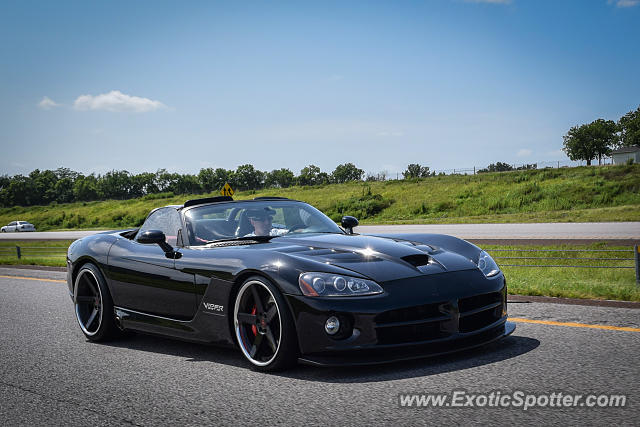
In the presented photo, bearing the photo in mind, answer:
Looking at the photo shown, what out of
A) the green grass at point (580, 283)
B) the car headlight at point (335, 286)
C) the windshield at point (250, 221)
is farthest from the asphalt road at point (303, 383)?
the green grass at point (580, 283)

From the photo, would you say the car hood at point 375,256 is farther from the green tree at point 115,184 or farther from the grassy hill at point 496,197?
the green tree at point 115,184

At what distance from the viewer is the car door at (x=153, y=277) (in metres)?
5.32

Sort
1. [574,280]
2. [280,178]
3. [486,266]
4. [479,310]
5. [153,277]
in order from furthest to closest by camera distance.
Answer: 1. [280,178]
2. [574,280]
3. [153,277]
4. [486,266]
5. [479,310]

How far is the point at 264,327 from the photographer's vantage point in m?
4.63

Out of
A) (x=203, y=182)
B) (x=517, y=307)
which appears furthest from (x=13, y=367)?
(x=203, y=182)

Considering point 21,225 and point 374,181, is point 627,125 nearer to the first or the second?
point 374,181

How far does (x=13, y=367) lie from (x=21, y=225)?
74.9 metres

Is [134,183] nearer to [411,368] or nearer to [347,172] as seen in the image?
[347,172]

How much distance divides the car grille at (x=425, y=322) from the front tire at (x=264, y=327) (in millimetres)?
652

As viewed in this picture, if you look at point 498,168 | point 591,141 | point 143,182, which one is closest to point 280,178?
point 143,182

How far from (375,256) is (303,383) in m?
1.06

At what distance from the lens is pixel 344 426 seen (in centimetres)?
328

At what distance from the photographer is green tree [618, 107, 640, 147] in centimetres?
10450

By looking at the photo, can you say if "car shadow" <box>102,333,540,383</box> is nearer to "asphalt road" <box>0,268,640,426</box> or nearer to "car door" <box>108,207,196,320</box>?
"asphalt road" <box>0,268,640,426</box>
